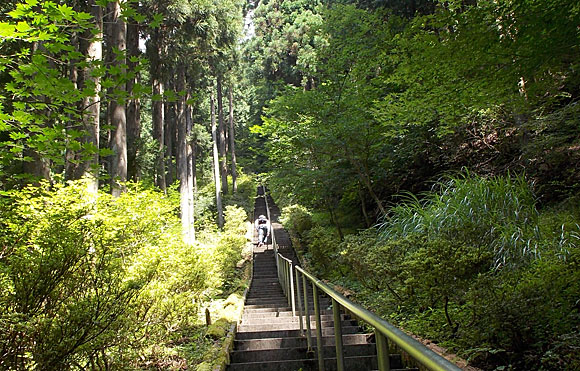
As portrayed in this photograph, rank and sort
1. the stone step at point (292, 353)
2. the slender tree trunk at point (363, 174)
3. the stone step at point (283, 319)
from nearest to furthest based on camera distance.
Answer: the stone step at point (292, 353) < the stone step at point (283, 319) < the slender tree trunk at point (363, 174)

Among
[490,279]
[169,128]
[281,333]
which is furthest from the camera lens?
[169,128]

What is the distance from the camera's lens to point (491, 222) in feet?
19.1

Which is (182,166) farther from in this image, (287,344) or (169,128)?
(287,344)

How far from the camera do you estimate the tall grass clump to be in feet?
17.2

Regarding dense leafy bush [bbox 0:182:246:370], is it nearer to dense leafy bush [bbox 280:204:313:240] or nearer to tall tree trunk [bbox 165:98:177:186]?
dense leafy bush [bbox 280:204:313:240]

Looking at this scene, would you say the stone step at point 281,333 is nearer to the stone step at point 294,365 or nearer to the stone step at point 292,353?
the stone step at point 292,353

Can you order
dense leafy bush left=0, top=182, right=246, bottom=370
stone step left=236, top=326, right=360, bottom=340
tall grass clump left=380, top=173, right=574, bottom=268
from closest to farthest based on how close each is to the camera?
dense leafy bush left=0, top=182, right=246, bottom=370 → tall grass clump left=380, top=173, right=574, bottom=268 → stone step left=236, top=326, right=360, bottom=340

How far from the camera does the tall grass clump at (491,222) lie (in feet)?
17.2

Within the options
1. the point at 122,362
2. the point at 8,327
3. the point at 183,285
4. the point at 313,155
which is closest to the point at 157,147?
the point at 313,155

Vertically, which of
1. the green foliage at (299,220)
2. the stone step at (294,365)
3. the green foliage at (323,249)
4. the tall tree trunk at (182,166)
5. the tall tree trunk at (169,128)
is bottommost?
the stone step at (294,365)

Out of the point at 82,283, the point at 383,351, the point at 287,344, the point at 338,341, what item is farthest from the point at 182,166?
the point at 383,351

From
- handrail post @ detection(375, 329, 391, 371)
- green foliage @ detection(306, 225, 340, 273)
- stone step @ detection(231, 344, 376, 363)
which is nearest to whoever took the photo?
handrail post @ detection(375, 329, 391, 371)

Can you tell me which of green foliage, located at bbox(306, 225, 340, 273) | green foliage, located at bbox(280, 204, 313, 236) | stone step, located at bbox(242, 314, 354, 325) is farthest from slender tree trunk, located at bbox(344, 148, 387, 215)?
green foliage, located at bbox(280, 204, 313, 236)

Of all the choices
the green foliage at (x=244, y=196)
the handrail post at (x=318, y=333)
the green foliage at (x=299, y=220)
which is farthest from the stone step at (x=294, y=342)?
the green foliage at (x=244, y=196)
